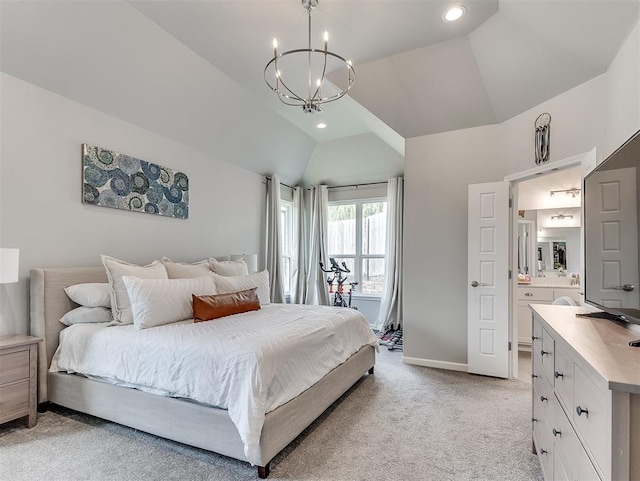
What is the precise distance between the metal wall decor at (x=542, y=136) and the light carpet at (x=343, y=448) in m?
2.14

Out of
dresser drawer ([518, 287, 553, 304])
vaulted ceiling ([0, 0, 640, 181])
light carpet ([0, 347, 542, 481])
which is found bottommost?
light carpet ([0, 347, 542, 481])

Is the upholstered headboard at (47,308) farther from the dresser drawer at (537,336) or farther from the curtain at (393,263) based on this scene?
the curtain at (393,263)

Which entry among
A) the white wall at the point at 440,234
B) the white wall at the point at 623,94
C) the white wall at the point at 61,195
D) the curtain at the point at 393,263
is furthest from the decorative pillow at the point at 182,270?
the white wall at the point at 623,94

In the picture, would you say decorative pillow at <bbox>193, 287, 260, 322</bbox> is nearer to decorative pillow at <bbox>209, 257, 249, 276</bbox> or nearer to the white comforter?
the white comforter

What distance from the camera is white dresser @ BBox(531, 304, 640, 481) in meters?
0.87

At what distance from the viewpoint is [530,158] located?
3203mm

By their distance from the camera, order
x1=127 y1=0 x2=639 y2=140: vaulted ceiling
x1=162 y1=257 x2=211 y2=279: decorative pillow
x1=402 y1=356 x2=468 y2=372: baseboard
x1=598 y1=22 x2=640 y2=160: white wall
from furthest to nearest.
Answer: x1=402 y1=356 x2=468 y2=372: baseboard < x1=162 y1=257 x2=211 y2=279: decorative pillow < x1=127 y1=0 x2=639 y2=140: vaulted ceiling < x1=598 y1=22 x2=640 y2=160: white wall

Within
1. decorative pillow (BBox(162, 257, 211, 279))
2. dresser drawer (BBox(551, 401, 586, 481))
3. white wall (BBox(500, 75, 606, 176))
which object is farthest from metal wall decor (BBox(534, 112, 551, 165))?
decorative pillow (BBox(162, 257, 211, 279))

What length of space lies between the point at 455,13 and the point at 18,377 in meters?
4.06

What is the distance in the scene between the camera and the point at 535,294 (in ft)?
14.4

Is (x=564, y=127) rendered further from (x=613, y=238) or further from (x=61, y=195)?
(x=61, y=195)

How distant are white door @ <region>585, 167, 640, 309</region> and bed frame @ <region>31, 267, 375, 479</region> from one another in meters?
1.77

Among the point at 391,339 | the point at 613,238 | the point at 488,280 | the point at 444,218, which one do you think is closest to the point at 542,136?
the point at 444,218

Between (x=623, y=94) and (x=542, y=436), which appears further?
(x=623, y=94)
